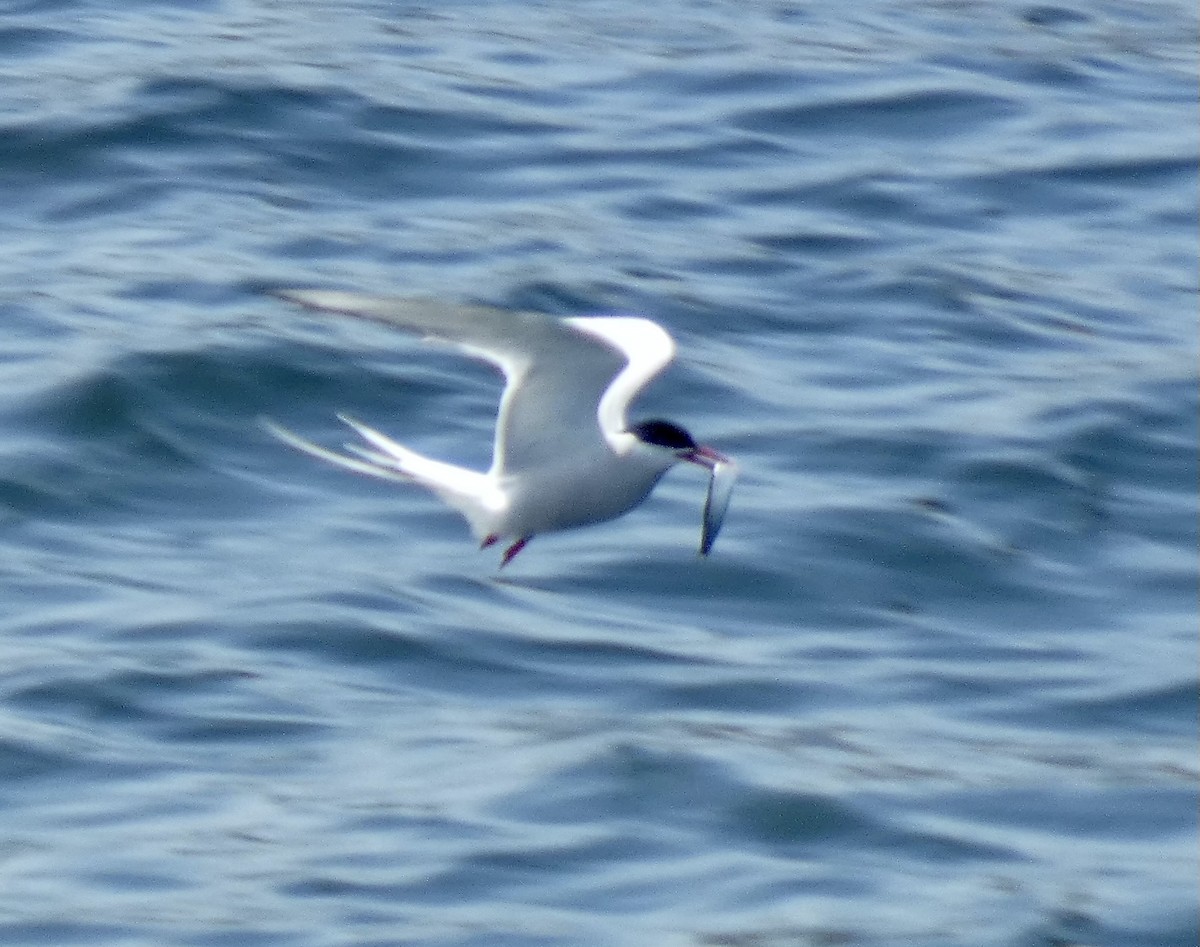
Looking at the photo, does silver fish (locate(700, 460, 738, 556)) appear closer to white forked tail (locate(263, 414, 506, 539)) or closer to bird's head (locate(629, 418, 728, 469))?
bird's head (locate(629, 418, 728, 469))

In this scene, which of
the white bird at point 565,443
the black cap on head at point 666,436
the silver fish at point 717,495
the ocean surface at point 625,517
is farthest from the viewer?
the ocean surface at point 625,517

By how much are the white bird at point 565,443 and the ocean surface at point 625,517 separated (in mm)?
1411

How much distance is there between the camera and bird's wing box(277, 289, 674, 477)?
7.70 meters

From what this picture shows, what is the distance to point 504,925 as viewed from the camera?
29.1 ft

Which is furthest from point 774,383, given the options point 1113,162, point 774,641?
→ point 1113,162

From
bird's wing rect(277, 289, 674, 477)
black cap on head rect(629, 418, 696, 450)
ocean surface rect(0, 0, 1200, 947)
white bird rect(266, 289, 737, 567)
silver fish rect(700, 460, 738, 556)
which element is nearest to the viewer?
bird's wing rect(277, 289, 674, 477)

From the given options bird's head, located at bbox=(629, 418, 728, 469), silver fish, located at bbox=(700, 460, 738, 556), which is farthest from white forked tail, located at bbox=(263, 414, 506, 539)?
silver fish, located at bbox=(700, 460, 738, 556)

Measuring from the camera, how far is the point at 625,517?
11.9 meters

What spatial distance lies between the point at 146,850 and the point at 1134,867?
9.70ft

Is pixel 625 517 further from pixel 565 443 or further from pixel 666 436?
pixel 666 436

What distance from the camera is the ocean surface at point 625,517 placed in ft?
30.9

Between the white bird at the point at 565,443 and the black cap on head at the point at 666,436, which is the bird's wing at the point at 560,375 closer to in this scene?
the white bird at the point at 565,443

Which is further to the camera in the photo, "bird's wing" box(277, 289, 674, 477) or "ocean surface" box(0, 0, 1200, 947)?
"ocean surface" box(0, 0, 1200, 947)

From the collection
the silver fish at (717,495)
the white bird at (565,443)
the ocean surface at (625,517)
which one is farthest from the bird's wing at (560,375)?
the ocean surface at (625,517)
